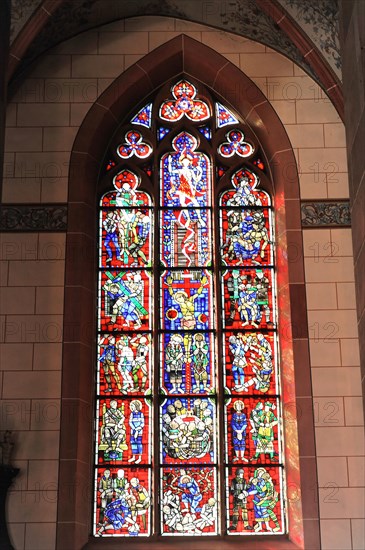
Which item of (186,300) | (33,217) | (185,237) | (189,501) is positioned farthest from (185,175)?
(189,501)

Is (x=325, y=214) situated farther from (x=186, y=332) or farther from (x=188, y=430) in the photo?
(x=188, y=430)

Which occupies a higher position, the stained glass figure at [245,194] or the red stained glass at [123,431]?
the stained glass figure at [245,194]

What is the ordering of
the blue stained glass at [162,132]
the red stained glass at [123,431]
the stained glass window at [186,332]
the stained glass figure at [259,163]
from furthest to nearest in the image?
the blue stained glass at [162,132], the stained glass figure at [259,163], the red stained glass at [123,431], the stained glass window at [186,332]

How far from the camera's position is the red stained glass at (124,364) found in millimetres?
9609

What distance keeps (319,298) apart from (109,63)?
3253 mm

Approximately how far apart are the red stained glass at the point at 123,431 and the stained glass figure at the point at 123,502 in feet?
0.39

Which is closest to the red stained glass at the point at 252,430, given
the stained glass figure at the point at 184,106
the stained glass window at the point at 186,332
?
the stained glass window at the point at 186,332

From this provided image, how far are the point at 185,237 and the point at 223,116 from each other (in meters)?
1.42

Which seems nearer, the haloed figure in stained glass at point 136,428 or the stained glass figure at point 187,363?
the haloed figure in stained glass at point 136,428

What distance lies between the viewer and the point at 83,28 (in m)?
10.5

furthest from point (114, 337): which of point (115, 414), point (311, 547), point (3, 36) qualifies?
point (3, 36)

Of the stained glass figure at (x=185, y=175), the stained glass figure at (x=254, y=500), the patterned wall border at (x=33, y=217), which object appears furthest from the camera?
the stained glass figure at (x=185, y=175)

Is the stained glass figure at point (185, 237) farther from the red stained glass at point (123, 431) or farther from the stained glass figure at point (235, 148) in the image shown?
the red stained glass at point (123, 431)

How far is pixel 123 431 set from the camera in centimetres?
946
